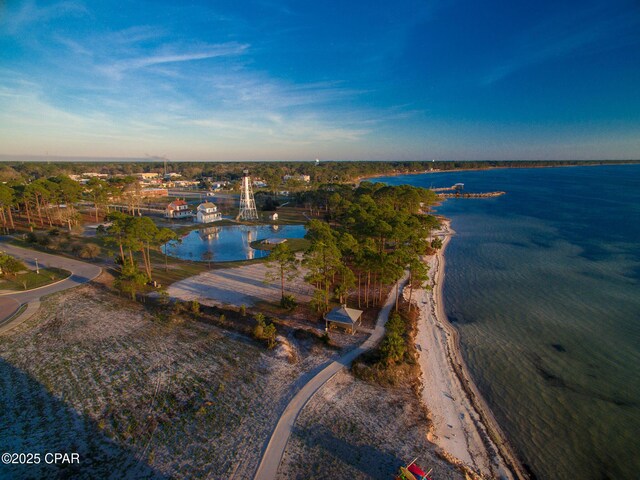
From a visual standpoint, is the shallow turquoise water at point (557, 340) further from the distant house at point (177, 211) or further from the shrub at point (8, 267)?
the distant house at point (177, 211)

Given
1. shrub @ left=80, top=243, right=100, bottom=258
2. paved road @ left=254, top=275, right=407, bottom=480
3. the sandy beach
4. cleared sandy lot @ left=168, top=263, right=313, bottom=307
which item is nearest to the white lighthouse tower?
shrub @ left=80, top=243, right=100, bottom=258

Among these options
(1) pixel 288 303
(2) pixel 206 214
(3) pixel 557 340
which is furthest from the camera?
(2) pixel 206 214

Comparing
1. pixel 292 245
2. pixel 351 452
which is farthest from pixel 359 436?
pixel 292 245

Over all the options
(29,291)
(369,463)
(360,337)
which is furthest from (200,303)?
(369,463)

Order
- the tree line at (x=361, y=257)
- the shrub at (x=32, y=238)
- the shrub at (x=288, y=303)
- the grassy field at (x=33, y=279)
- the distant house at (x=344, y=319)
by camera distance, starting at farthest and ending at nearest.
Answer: the shrub at (x=32, y=238) → the grassy field at (x=33, y=279) → the shrub at (x=288, y=303) → the tree line at (x=361, y=257) → the distant house at (x=344, y=319)

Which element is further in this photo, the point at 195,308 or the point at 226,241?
the point at 226,241

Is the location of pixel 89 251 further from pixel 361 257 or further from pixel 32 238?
pixel 361 257

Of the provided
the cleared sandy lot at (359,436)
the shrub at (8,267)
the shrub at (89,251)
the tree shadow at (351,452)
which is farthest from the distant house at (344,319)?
the shrub at (8,267)

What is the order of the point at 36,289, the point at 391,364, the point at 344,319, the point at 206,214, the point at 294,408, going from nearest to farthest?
1. the point at 294,408
2. the point at 391,364
3. the point at 344,319
4. the point at 36,289
5. the point at 206,214

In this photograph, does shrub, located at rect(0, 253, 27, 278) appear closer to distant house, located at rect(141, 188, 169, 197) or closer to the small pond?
the small pond
